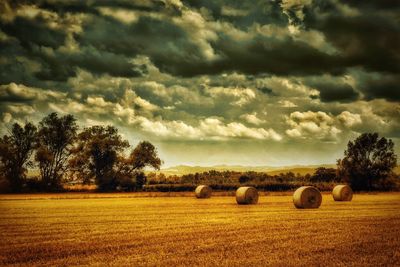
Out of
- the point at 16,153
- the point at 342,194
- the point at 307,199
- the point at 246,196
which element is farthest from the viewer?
the point at 16,153

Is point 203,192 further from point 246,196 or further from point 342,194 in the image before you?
point 342,194

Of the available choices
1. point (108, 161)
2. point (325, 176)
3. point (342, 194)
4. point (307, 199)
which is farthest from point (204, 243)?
point (325, 176)

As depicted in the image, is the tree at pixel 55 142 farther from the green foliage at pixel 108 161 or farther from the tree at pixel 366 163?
the tree at pixel 366 163

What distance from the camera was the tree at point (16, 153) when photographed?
56.6 m

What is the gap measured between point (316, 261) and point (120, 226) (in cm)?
931

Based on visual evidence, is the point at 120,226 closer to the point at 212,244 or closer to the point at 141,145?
the point at 212,244

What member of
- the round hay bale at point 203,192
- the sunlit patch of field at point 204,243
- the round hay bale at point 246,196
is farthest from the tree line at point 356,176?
the sunlit patch of field at point 204,243

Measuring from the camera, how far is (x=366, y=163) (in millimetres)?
66188

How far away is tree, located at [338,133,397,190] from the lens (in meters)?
64.4

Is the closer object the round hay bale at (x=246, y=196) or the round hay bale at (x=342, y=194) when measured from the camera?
the round hay bale at (x=246, y=196)

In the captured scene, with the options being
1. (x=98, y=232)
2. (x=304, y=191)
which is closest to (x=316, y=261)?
(x=98, y=232)

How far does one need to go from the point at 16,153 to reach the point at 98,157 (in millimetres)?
10715

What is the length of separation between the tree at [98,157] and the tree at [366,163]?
33.8 m

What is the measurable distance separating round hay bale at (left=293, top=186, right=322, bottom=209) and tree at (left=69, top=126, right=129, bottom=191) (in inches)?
1467
